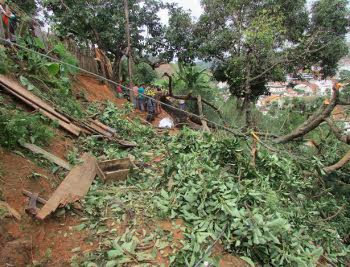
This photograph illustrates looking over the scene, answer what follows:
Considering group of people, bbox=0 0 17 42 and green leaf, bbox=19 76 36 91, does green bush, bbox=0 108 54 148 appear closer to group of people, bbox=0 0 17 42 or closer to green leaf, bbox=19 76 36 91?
green leaf, bbox=19 76 36 91

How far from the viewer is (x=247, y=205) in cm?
297

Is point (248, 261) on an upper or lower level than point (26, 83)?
lower

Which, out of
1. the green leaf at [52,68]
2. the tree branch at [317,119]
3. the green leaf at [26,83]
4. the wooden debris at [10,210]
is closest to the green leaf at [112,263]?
the wooden debris at [10,210]

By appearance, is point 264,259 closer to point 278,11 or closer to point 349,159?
point 349,159

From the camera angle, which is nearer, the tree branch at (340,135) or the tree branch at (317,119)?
the tree branch at (340,135)

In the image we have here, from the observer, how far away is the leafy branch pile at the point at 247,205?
2641mm

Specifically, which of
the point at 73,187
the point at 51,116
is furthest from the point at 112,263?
→ the point at 51,116

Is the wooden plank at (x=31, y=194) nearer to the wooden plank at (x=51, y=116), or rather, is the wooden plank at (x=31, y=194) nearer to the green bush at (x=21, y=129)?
the green bush at (x=21, y=129)

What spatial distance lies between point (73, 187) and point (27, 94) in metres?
2.04

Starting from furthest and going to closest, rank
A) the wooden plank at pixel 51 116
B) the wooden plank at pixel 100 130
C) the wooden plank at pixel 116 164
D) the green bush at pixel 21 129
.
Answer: the wooden plank at pixel 100 130
the wooden plank at pixel 51 116
the wooden plank at pixel 116 164
the green bush at pixel 21 129

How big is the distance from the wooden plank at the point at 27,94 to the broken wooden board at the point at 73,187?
120cm

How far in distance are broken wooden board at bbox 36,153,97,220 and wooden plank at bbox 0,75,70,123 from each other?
1.20 meters

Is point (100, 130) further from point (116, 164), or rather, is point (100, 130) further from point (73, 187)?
point (73, 187)

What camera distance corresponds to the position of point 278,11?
1047 centimetres
